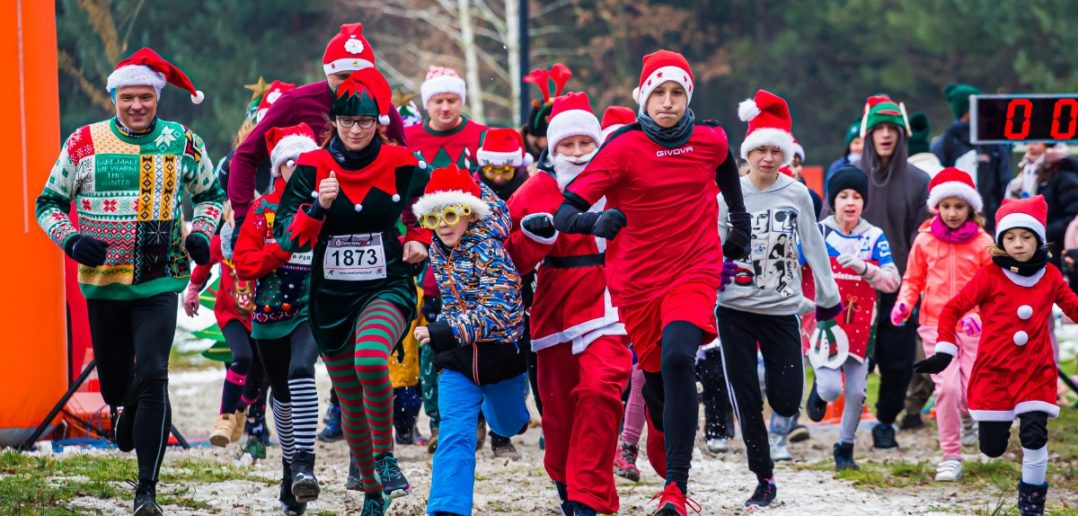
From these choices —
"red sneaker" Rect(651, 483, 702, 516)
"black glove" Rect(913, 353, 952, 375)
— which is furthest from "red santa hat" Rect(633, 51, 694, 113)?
"red sneaker" Rect(651, 483, 702, 516)

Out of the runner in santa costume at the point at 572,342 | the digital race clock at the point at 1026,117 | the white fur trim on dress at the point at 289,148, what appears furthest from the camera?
the digital race clock at the point at 1026,117

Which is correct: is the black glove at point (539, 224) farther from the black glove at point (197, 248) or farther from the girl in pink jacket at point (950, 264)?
the girl in pink jacket at point (950, 264)

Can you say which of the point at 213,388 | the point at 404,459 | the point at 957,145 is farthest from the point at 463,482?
the point at 213,388

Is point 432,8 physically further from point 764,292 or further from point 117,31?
point 764,292

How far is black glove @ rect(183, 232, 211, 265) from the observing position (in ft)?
24.4

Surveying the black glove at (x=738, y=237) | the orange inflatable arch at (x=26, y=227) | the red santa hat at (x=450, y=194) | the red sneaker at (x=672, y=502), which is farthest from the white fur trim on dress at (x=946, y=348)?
the orange inflatable arch at (x=26, y=227)

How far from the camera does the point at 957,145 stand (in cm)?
1358

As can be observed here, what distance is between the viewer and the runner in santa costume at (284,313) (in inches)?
302

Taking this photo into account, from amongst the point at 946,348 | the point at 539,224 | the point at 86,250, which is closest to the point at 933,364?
the point at 946,348

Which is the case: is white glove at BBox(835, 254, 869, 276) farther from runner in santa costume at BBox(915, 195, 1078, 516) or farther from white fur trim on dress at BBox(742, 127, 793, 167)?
runner in santa costume at BBox(915, 195, 1078, 516)

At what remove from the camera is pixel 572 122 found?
7723mm

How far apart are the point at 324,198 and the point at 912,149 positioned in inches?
281

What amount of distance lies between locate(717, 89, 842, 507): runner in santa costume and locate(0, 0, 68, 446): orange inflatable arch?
4.74 metres

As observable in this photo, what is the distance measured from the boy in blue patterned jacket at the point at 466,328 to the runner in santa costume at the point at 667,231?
41 cm
